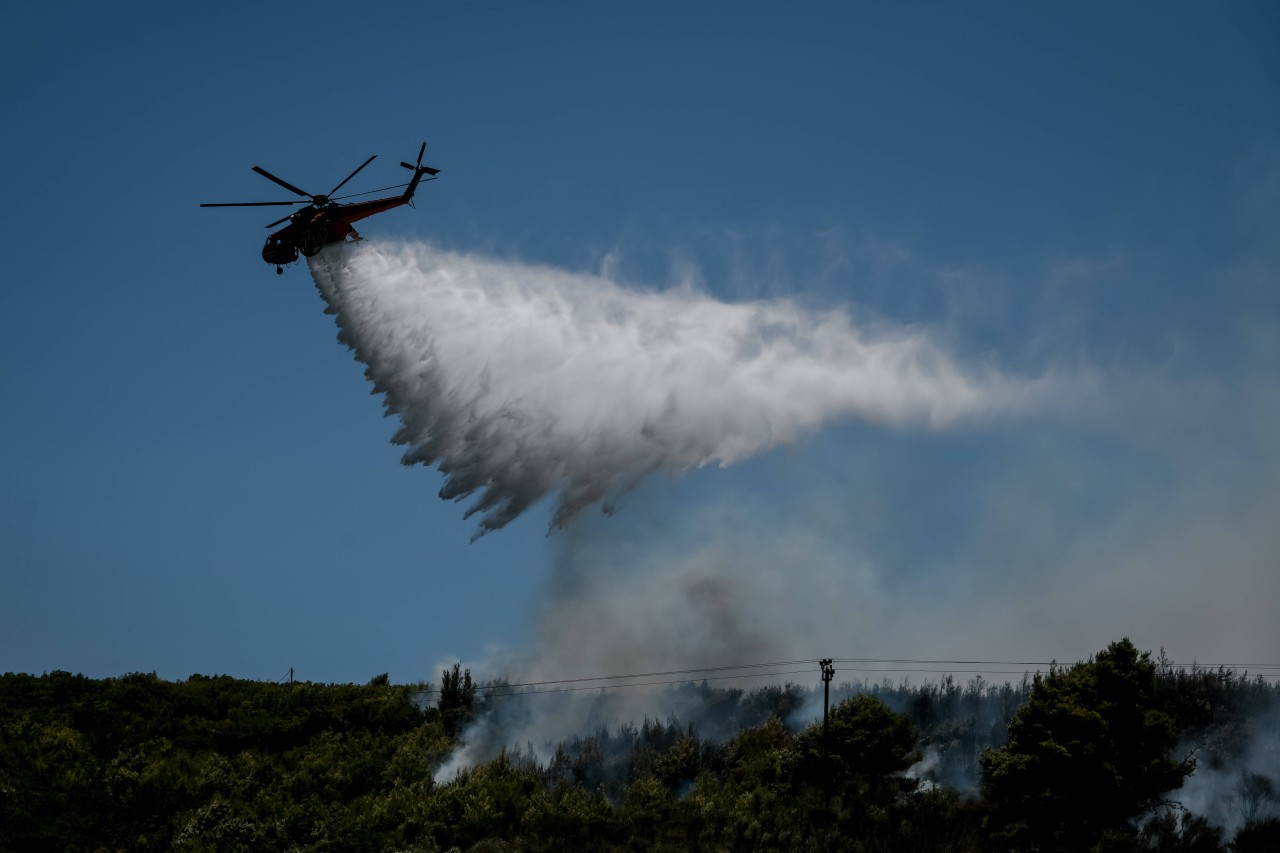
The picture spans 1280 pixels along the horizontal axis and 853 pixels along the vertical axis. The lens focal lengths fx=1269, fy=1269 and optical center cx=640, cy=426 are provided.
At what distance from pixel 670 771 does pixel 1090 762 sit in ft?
66.7

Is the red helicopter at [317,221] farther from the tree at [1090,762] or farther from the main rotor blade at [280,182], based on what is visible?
the tree at [1090,762]

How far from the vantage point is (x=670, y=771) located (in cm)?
6203

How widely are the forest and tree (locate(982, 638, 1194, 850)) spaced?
0.28 ft

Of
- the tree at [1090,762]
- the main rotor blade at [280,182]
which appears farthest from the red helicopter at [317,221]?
the tree at [1090,762]

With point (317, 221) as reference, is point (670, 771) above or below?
below

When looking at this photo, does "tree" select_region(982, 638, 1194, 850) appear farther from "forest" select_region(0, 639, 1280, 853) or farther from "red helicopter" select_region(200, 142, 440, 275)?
"red helicopter" select_region(200, 142, 440, 275)

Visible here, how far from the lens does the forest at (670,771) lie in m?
51.2

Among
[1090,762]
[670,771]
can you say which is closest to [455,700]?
[670,771]

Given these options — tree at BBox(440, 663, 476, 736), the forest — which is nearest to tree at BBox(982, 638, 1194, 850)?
the forest

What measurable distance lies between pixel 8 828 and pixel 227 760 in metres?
10.7

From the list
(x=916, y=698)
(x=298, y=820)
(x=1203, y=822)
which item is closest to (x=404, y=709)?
(x=298, y=820)

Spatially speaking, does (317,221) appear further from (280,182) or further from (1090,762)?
(1090,762)

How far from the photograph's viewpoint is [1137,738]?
5125 cm

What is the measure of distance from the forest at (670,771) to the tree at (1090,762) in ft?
0.28
